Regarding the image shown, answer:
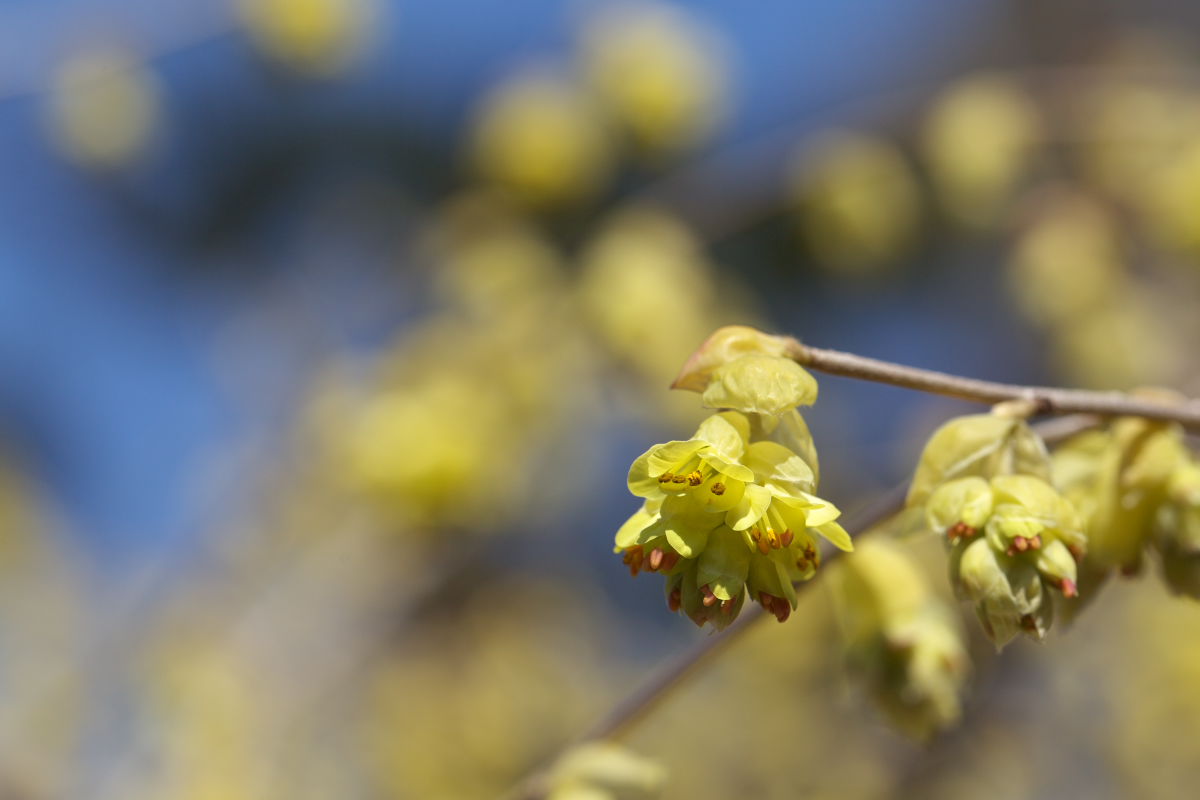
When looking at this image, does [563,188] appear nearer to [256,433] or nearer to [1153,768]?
[256,433]

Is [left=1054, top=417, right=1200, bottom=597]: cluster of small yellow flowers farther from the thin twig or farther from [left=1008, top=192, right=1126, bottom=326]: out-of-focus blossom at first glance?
[left=1008, top=192, right=1126, bottom=326]: out-of-focus blossom

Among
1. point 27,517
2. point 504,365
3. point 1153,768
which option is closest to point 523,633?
point 504,365

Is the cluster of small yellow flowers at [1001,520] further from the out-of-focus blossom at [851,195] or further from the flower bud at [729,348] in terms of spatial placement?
the out-of-focus blossom at [851,195]

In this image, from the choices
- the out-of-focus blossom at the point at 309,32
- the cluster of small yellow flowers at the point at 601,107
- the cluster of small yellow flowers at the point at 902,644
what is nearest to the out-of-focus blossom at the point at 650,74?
the cluster of small yellow flowers at the point at 601,107

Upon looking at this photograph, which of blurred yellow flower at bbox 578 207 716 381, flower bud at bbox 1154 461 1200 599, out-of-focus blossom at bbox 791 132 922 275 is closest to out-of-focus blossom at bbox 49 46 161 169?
blurred yellow flower at bbox 578 207 716 381

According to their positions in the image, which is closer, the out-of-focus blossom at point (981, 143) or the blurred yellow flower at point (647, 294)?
the blurred yellow flower at point (647, 294)

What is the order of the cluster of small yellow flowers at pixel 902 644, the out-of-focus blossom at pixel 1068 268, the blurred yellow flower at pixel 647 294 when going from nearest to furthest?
the cluster of small yellow flowers at pixel 902 644 < the blurred yellow flower at pixel 647 294 < the out-of-focus blossom at pixel 1068 268
